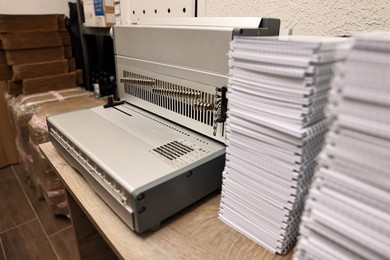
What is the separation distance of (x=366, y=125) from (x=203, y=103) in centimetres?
46

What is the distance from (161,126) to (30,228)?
1.29m

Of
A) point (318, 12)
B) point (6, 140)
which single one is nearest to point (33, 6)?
point (6, 140)

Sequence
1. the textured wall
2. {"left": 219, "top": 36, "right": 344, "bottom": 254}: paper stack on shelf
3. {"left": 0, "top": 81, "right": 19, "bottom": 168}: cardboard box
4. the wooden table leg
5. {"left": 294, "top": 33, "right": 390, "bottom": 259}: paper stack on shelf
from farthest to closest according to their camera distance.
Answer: {"left": 0, "top": 81, "right": 19, "bottom": 168}: cardboard box < the wooden table leg < the textured wall < {"left": 219, "top": 36, "right": 344, "bottom": 254}: paper stack on shelf < {"left": 294, "top": 33, "right": 390, "bottom": 259}: paper stack on shelf

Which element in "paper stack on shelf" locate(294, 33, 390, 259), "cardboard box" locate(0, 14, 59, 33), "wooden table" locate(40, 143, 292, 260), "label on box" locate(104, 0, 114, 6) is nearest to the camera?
"paper stack on shelf" locate(294, 33, 390, 259)

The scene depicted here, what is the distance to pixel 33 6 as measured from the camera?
6.53ft

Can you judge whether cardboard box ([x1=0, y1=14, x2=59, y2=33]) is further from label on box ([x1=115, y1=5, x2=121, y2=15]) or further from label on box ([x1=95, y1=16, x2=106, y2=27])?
label on box ([x1=115, y1=5, x2=121, y2=15])

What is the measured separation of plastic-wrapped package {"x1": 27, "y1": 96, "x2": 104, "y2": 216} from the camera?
4.63 feet

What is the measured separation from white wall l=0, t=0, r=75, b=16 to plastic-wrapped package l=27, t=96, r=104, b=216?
89 centimetres

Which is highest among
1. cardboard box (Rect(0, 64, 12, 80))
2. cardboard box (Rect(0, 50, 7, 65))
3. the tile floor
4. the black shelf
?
the black shelf

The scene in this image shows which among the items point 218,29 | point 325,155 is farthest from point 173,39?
point 325,155

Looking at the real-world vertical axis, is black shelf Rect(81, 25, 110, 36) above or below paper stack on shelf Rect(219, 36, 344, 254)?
above

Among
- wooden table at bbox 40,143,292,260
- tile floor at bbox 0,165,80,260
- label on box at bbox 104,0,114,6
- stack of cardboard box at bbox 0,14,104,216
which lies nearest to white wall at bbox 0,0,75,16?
stack of cardboard box at bbox 0,14,104,216

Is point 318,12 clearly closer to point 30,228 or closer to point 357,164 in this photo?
point 357,164

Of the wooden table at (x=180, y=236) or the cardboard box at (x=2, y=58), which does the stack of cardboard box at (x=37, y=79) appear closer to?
the cardboard box at (x=2, y=58)
